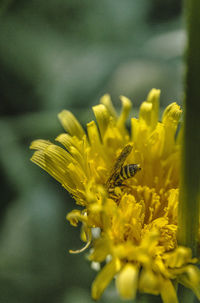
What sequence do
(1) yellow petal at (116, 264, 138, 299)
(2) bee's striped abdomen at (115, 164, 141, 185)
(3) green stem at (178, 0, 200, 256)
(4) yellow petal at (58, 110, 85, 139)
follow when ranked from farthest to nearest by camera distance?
(4) yellow petal at (58, 110, 85, 139)
(2) bee's striped abdomen at (115, 164, 141, 185)
(1) yellow petal at (116, 264, 138, 299)
(3) green stem at (178, 0, 200, 256)

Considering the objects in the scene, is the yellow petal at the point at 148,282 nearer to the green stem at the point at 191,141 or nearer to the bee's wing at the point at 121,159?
the green stem at the point at 191,141

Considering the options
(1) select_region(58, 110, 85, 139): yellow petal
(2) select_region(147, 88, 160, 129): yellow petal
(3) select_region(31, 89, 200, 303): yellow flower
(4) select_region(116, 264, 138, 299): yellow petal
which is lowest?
(4) select_region(116, 264, 138, 299): yellow petal

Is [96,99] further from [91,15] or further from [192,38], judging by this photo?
[192,38]

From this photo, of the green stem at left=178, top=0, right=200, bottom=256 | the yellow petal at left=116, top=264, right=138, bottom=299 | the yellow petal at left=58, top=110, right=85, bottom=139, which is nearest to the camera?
the green stem at left=178, top=0, right=200, bottom=256

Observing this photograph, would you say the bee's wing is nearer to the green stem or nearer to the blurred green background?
the green stem

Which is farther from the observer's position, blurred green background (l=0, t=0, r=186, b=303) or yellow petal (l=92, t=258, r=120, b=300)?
blurred green background (l=0, t=0, r=186, b=303)

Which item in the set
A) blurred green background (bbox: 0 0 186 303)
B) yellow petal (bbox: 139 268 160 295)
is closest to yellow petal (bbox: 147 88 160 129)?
blurred green background (bbox: 0 0 186 303)

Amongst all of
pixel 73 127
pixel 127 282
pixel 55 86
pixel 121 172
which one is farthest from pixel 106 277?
pixel 55 86
